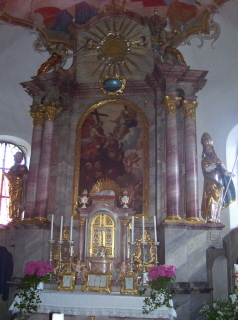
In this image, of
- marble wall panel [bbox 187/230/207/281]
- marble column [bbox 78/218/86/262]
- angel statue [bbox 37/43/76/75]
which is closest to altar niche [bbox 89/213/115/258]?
marble column [bbox 78/218/86/262]

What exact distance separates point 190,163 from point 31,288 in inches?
194

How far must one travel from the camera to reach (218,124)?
44.2ft

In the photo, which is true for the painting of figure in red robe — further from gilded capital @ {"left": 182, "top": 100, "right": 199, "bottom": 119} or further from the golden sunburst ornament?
gilded capital @ {"left": 182, "top": 100, "right": 199, "bottom": 119}

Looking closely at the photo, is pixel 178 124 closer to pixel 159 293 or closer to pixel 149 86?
pixel 149 86

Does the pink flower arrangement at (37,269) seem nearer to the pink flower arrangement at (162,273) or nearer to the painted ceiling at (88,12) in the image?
the pink flower arrangement at (162,273)

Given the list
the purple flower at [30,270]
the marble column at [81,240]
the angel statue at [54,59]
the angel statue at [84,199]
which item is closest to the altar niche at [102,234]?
the marble column at [81,240]

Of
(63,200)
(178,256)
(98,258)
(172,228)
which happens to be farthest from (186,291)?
(63,200)

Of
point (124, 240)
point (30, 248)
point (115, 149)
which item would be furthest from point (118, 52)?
point (30, 248)

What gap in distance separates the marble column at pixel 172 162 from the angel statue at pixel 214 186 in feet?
2.86

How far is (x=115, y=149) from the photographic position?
1161 centimetres

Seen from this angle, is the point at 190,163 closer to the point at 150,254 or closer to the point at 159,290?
the point at 150,254

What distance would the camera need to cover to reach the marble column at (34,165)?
35.7 ft

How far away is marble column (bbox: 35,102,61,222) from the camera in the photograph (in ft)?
35.2

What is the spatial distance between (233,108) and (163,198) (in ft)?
13.9
